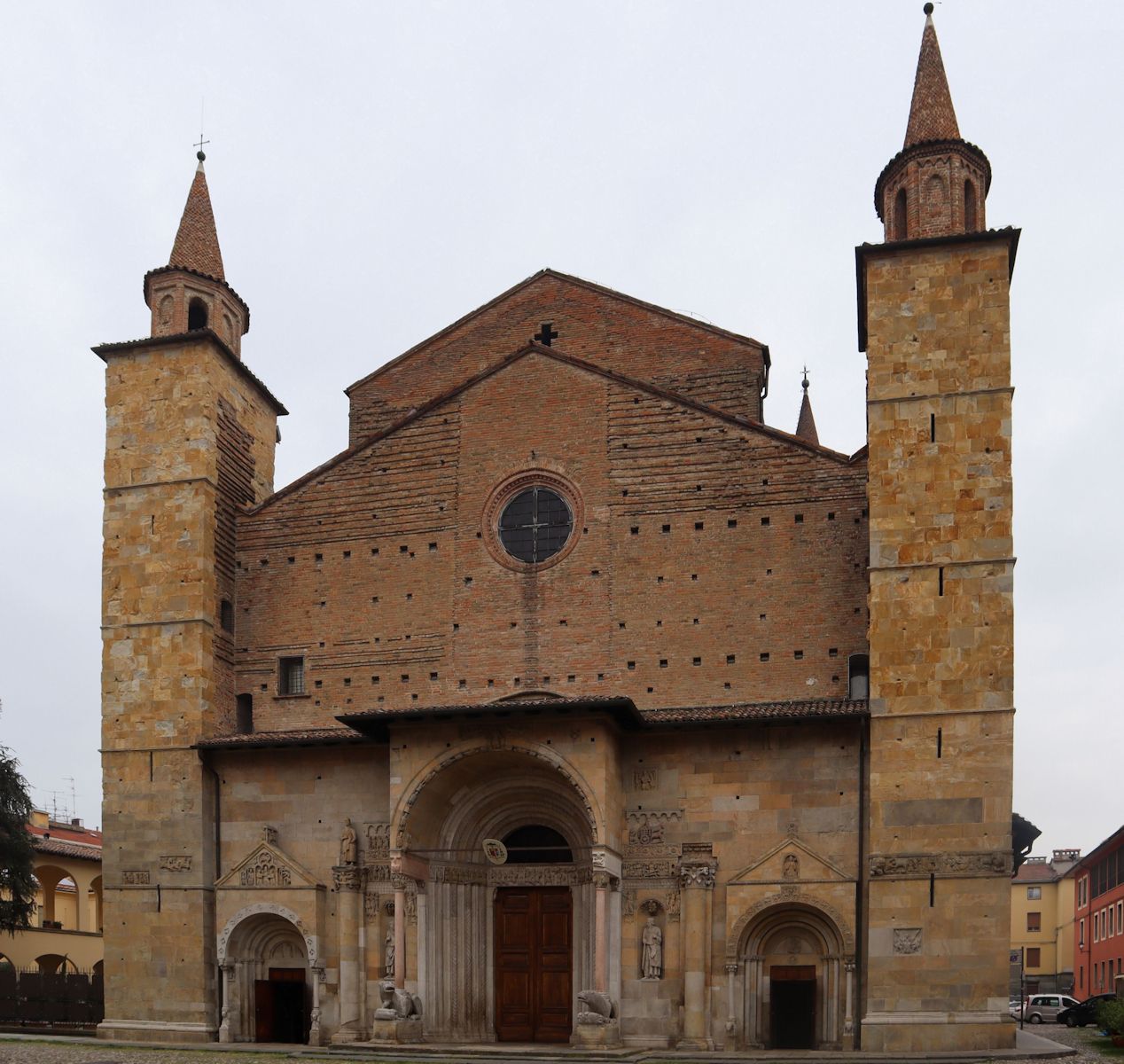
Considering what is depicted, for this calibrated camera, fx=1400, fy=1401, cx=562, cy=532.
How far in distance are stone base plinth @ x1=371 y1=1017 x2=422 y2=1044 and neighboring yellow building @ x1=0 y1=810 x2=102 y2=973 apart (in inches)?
671

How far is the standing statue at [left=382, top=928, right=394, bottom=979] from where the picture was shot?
22.8 m

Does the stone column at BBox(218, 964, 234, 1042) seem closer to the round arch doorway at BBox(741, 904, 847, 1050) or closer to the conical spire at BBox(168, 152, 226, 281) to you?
the round arch doorway at BBox(741, 904, 847, 1050)

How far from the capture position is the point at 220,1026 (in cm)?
2355

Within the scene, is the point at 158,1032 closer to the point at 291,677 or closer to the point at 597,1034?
the point at 291,677

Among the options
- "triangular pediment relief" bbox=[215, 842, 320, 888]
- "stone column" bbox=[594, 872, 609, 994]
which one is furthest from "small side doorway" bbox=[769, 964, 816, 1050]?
"triangular pediment relief" bbox=[215, 842, 320, 888]

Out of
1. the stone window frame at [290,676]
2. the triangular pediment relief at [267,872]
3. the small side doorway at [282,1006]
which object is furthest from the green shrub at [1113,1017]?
the stone window frame at [290,676]

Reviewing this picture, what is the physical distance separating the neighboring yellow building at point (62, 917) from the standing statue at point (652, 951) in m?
19.5

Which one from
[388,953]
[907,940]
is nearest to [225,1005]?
[388,953]

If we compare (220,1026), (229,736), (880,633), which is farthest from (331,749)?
(880,633)

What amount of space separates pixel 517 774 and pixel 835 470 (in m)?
7.42

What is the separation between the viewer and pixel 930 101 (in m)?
24.7

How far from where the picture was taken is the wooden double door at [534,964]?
2328 cm

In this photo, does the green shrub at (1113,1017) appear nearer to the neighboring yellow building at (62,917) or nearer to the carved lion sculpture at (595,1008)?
the carved lion sculpture at (595,1008)

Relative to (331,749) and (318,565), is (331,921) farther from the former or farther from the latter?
(318,565)
